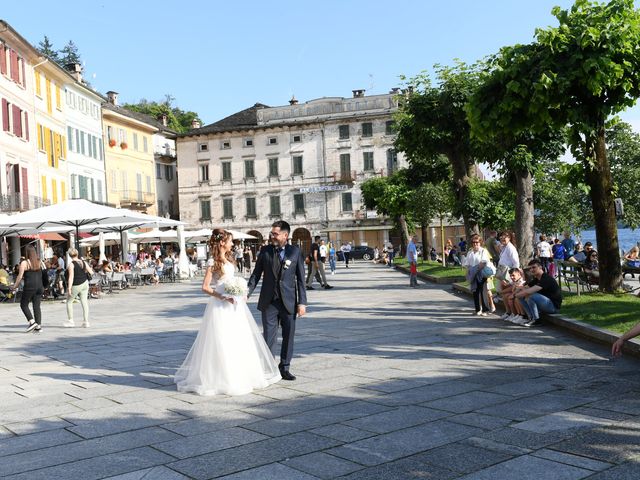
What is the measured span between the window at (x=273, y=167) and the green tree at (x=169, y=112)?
1854 centimetres

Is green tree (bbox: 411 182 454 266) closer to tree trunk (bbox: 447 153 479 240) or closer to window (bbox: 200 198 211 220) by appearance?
tree trunk (bbox: 447 153 479 240)

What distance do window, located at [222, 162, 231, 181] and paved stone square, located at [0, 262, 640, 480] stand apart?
55026 mm

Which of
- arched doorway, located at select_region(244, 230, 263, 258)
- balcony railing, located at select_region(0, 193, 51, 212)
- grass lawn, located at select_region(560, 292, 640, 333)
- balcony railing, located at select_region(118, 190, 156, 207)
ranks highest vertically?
balcony railing, located at select_region(118, 190, 156, 207)

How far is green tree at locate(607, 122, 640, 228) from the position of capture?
57.5 meters

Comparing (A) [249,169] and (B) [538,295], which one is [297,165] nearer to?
(A) [249,169]

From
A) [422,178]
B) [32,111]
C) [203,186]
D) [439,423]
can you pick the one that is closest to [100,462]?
[439,423]

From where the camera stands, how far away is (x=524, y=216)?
1767 cm

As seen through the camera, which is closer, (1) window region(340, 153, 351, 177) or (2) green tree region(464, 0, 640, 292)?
(2) green tree region(464, 0, 640, 292)

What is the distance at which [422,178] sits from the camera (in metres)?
34.3

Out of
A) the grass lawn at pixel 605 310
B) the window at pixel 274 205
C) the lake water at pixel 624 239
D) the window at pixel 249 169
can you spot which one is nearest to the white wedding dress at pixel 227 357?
the grass lawn at pixel 605 310

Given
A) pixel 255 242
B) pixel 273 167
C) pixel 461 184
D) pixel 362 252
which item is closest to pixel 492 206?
pixel 461 184

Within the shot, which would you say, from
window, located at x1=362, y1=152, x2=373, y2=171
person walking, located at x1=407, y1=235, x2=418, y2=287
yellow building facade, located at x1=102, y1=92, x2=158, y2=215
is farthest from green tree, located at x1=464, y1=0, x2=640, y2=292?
window, located at x1=362, y1=152, x2=373, y2=171

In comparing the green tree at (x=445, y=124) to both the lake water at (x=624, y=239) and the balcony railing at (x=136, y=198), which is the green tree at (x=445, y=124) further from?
the balcony railing at (x=136, y=198)

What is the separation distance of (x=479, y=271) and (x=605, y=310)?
284 centimetres
